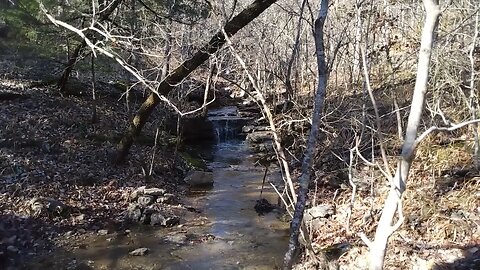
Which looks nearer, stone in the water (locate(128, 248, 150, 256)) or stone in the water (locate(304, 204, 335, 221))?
stone in the water (locate(128, 248, 150, 256))

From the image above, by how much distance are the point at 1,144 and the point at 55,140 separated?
1.35 m

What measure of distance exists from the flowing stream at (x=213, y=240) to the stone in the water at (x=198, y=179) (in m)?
0.29

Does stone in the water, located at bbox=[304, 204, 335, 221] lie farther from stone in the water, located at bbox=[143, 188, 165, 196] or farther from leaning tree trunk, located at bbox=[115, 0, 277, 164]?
leaning tree trunk, located at bbox=[115, 0, 277, 164]

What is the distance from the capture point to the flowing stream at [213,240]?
820 cm

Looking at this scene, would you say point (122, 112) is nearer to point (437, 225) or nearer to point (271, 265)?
point (271, 265)

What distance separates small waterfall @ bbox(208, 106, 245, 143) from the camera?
70.4 feet

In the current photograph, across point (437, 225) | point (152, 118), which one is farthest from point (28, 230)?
point (152, 118)

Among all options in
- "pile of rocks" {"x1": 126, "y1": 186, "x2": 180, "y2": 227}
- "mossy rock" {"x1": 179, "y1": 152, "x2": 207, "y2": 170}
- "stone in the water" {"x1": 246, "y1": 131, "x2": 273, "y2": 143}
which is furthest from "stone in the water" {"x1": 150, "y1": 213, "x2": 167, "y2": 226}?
"stone in the water" {"x1": 246, "y1": 131, "x2": 273, "y2": 143}

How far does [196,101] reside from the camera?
934 inches

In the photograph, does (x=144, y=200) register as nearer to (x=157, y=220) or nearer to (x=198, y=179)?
(x=157, y=220)

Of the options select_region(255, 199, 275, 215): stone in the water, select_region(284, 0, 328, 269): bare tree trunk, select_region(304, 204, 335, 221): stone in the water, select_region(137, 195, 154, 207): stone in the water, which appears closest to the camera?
select_region(284, 0, 328, 269): bare tree trunk

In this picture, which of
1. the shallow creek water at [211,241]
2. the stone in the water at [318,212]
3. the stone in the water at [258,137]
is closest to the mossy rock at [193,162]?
the shallow creek water at [211,241]

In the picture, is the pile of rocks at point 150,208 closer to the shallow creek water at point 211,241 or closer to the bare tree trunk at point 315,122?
the shallow creek water at point 211,241

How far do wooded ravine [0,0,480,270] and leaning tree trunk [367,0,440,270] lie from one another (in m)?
0.01
